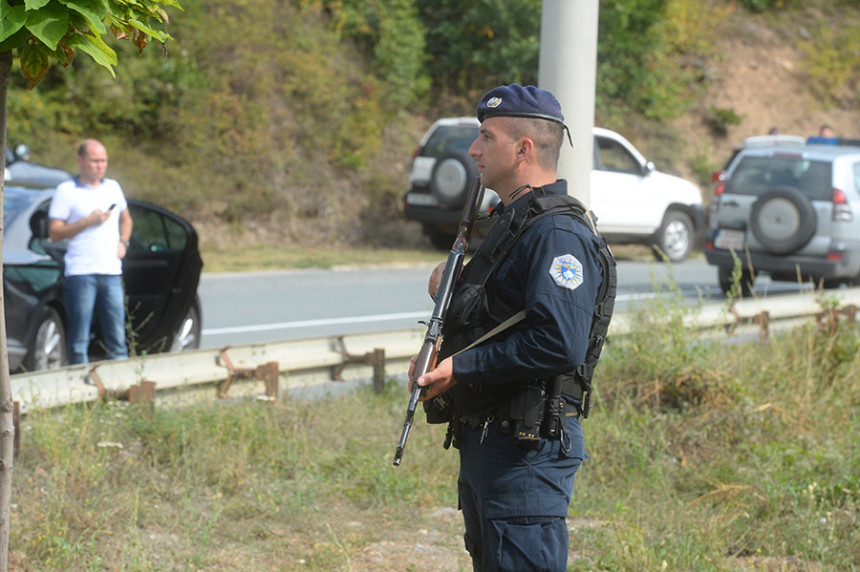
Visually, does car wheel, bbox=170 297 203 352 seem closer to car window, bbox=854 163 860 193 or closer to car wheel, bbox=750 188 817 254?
car wheel, bbox=750 188 817 254

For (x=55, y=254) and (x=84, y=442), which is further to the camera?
(x=55, y=254)

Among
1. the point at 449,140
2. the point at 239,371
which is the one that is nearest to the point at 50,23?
the point at 239,371

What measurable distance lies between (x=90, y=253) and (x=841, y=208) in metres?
8.81

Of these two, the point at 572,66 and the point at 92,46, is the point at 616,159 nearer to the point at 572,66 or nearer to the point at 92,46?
the point at 572,66

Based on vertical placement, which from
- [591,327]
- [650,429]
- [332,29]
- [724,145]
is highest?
[332,29]

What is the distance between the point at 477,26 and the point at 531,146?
74.4 feet

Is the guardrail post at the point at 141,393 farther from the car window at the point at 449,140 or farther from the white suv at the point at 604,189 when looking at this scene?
the car window at the point at 449,140

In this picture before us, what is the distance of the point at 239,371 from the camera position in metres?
6.31

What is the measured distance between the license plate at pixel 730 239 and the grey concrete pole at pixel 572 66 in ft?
24.7

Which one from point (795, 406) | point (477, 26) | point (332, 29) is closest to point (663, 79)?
point (477, 26)

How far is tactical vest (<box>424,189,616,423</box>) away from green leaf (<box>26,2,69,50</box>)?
1.31 m

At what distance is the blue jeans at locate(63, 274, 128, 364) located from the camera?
7117mm

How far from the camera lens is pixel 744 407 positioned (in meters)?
6.36

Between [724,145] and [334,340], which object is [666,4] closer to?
[724,145]
